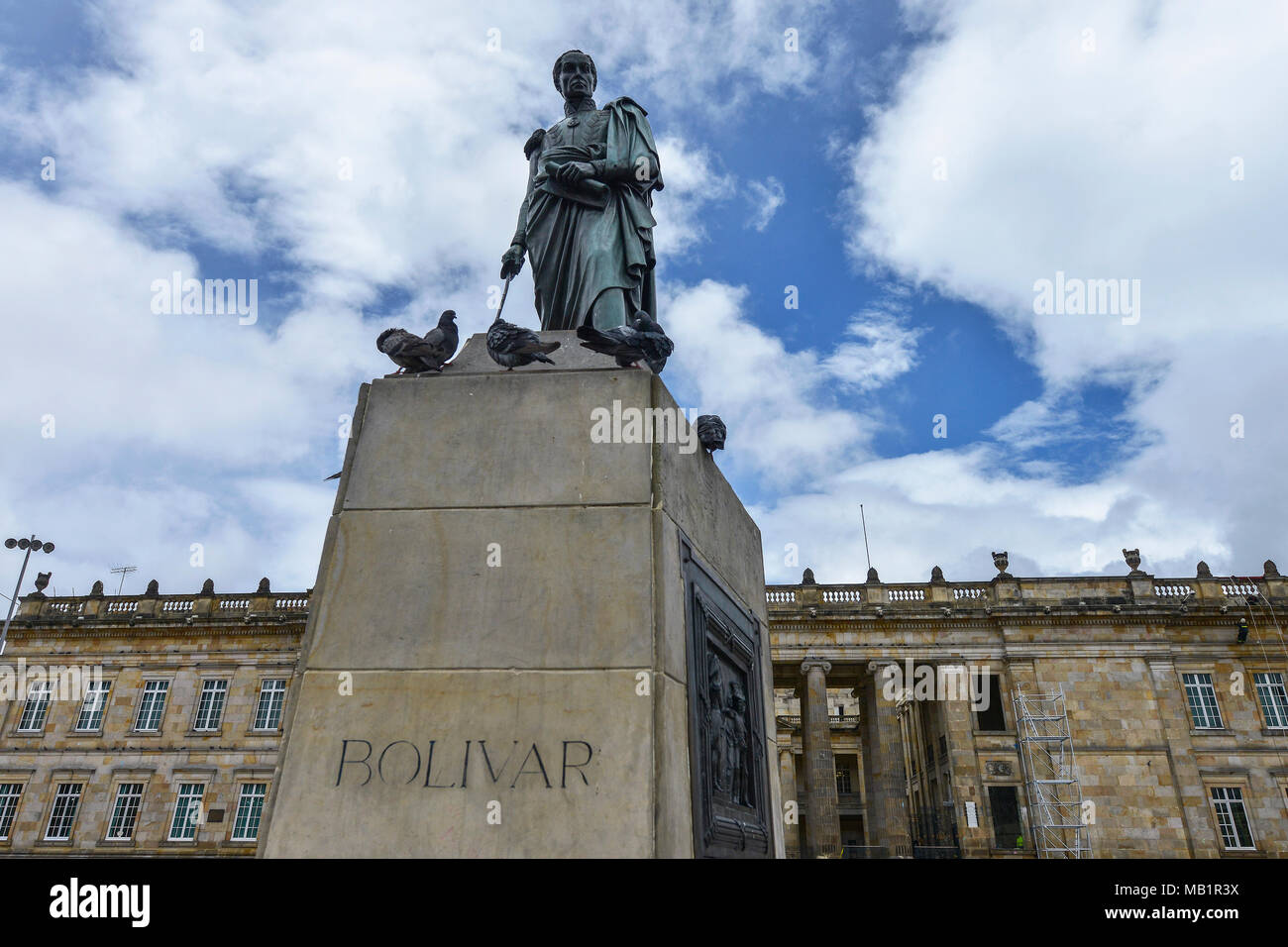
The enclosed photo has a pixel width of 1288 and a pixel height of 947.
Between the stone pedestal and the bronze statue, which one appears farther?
the bronze statue

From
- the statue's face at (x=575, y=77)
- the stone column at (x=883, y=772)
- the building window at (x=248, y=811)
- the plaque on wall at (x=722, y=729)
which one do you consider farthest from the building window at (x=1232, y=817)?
the statue's face at (x=575, y=77)

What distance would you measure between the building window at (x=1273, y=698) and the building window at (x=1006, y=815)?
11402 millimetres

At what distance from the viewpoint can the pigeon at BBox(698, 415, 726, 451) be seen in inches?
179

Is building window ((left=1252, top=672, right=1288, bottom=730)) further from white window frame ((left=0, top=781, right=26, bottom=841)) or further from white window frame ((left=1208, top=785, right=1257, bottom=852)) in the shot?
white window frame ((left=0, top=781, right=26, bottom=841))

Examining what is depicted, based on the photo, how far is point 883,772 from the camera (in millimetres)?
34812

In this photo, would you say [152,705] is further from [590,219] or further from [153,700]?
[590,219]

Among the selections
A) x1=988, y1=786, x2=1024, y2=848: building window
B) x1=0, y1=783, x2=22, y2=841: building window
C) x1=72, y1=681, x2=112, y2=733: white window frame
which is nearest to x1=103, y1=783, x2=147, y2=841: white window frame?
x1=72, y1=681, x2=112, y2=733: white window frame

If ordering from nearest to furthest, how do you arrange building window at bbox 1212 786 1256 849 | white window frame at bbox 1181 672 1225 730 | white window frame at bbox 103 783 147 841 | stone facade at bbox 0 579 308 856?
building window at bbox 1212 786 1256 849
white window frame at bbox 1181 672 1225 730
stone facade at bbox 0 579 308 856
white window frame at bbox 103 783 147 841

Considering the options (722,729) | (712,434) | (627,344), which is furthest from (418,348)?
(722,729)

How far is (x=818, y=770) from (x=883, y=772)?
8.71 ft

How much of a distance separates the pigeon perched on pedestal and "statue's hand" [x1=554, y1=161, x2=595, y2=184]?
1.70 m

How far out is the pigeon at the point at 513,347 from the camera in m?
4.02
